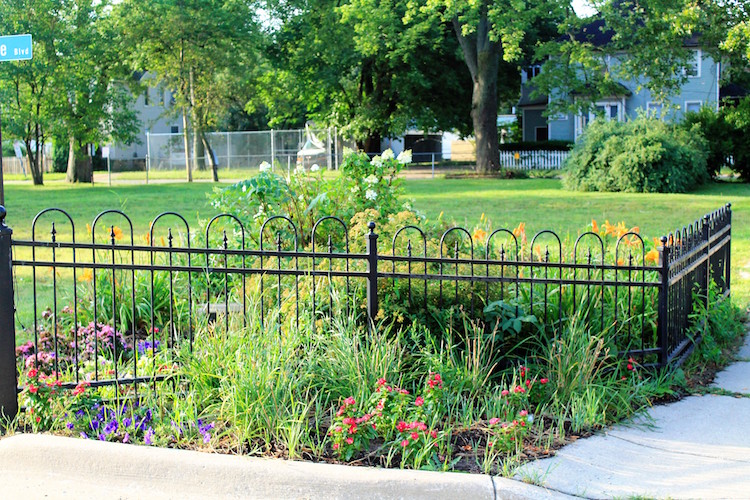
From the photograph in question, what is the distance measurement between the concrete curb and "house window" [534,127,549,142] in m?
48.5

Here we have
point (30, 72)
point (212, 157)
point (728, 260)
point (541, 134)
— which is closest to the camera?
point (728, 260)

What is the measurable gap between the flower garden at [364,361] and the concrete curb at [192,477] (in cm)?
18

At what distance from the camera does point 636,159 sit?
76.5ft

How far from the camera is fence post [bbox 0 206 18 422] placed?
188 inches

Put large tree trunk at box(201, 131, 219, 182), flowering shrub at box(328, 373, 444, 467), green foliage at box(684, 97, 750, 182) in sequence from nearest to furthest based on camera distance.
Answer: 1. flowering shrub at box(328, 373, 444, 467)
2. green foliage at box(684, 97, 750, 182)
3. large tree trunk at box(201, 131, 219, 182)

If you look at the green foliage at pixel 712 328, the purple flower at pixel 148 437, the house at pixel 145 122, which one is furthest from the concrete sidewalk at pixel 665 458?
the house at pixel 145 122

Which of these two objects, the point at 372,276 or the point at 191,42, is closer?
the point at 372,276

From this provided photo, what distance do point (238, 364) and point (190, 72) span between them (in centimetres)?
3155

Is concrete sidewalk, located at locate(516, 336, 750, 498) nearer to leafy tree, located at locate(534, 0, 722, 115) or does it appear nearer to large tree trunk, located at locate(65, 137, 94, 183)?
leafy tree, located at locate(534, 0, 722, 115)

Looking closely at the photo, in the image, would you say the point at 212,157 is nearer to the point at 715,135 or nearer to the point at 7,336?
the point at 715,135

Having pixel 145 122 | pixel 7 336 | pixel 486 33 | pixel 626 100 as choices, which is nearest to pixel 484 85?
pixel 486 33

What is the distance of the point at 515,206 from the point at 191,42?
1922 cm

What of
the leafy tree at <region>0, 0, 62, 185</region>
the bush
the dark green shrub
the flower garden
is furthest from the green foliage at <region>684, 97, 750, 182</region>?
the flower garden

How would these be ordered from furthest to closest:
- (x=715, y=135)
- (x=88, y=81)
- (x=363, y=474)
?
(x=88, y=81)
(x=715, y=135)
(x=363, y=474)
